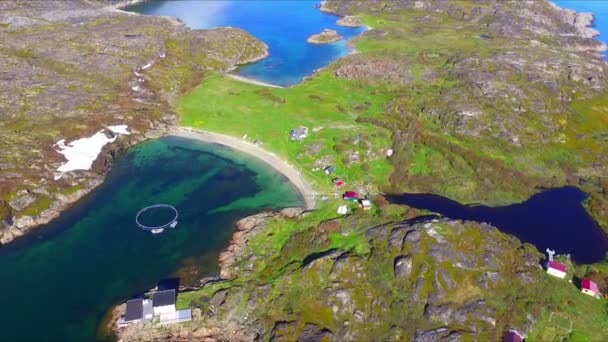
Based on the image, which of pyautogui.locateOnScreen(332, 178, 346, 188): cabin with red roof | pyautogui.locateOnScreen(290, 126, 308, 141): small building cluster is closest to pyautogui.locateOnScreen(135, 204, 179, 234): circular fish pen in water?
pyautogui.locateOnScreen(332, 178, 346, 188): cabin with red roof

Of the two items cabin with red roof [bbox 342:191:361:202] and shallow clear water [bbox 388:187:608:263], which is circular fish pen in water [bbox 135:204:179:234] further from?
shallow clear water [bbox 388:187:608:263]

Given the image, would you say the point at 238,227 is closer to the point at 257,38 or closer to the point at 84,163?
the point at 84,163

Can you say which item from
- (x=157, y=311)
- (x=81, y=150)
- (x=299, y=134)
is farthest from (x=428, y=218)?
(x=81, y=150)

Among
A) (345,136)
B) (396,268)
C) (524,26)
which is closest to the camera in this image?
(396,268)

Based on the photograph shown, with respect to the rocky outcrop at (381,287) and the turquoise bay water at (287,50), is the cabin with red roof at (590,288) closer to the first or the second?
the rocky outcrop at (381,287)

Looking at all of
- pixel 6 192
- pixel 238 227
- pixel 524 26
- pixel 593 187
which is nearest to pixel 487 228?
pixel 593 187

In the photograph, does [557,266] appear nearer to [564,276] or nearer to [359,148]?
[564,276]
